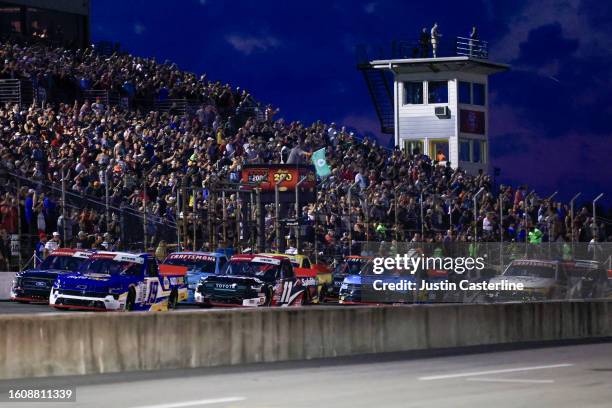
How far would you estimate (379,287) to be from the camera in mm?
36719

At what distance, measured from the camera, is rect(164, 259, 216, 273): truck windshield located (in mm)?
36781

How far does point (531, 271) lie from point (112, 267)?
989 cm

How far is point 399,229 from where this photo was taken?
139 feet

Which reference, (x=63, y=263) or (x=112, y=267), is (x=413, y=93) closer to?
(x=63, y=263)

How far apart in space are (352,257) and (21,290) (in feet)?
31.6

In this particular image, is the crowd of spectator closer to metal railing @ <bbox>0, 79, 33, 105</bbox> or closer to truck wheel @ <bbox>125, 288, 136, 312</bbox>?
metal railing @ <bbox>0, 79, 33, 105</bbox>

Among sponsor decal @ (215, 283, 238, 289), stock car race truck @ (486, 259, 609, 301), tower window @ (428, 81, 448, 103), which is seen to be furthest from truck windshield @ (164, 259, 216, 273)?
tower window @ (428, 81, 448, 103)

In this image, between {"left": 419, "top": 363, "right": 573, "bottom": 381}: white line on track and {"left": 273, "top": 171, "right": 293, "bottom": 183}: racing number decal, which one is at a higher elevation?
{"left": 273, "top": 171, "right": 293, "bottom": 183}: racing number decal

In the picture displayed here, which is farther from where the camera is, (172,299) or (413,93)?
(413,93)

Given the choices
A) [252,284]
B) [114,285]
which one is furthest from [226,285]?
[114,285]

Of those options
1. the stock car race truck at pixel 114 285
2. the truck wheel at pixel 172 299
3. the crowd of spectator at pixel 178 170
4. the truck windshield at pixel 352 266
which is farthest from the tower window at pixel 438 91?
the stock car race truck at pixel 114 285

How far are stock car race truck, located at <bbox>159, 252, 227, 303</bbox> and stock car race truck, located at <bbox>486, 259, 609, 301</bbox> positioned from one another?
700cm

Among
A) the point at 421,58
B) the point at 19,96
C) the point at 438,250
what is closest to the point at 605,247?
the point at 438,250

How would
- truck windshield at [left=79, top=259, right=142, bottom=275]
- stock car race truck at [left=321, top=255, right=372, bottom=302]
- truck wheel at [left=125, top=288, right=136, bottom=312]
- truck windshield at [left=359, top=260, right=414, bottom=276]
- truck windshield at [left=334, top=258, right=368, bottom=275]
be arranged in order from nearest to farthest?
truck wheel at [left=125, top=288, right=136, bottom=312] < truck windshield at [left=79, top=259, right=142, bottom=275] < truck windshield at [left=359, top=260, right=414, bottom=276] < truck windshield at [left=334, top=258, right=368, bottom=275] < stock car race truck at [left=321, top=255, right=372, bottom=302]
